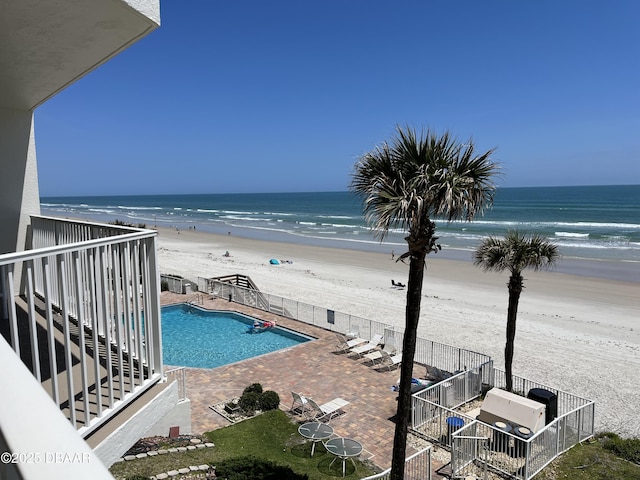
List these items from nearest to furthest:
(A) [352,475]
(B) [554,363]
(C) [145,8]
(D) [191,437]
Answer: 1. (C) [145,8]
2. (A) [352,475]
3. (D) [191,437]
4. (B) [554,363]

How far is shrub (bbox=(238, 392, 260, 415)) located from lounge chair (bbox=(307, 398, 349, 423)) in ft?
5.15

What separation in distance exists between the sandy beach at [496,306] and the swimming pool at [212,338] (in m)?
5.87

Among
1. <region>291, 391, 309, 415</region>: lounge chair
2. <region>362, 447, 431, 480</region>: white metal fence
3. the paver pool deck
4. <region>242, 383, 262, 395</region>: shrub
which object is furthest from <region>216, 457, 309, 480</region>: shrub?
<region>242, 383, 262, 395</region>: shrub

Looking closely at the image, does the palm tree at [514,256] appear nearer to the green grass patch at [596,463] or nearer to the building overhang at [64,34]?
the green grass patch at [596,463]

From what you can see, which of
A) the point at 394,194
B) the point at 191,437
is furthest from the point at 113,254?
the point at 191,437

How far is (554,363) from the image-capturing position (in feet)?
58.2

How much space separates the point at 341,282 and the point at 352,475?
23.1 m

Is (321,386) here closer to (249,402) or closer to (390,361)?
(249,402)

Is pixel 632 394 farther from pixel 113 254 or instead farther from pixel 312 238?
pixel 312 238

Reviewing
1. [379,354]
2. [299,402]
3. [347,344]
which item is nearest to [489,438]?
[299,402]

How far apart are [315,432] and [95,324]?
25.7 feet

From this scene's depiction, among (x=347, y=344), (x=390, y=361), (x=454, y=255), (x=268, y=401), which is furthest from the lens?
(x=454, y=255)

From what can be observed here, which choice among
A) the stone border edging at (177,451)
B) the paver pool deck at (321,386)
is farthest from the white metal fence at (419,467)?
the stone border edging at (177,451)

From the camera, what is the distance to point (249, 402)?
12.6m
